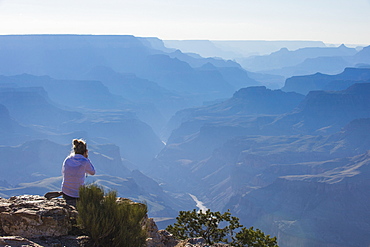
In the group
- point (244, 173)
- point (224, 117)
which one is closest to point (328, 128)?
point (224, 117)

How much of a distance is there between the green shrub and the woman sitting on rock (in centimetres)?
81

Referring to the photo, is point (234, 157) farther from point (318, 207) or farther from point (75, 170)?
point (75, 170)

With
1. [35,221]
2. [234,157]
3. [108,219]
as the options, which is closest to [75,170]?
[35,221]

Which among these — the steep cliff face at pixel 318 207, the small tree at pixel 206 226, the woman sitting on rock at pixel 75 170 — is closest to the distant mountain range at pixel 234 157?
the steep cliff face at pixel 318 207

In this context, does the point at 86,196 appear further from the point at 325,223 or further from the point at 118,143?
the point at 118,143

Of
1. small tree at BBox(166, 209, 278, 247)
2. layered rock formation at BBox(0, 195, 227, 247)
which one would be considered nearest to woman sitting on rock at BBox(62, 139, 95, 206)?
layered rock formation at BBox(0, 195, 227, 247)

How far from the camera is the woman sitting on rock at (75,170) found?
7949 mm

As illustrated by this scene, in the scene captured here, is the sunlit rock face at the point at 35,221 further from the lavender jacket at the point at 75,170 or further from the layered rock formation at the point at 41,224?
the lavender jacket at the point at 75,170

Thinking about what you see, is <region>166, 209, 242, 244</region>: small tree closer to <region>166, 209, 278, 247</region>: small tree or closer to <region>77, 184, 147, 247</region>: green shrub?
<region>166, 209, 278, 247</region>: small tree

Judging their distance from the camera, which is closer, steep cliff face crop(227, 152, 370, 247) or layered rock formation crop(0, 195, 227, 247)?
layered rock formation crop(0, 195, 227, 247)

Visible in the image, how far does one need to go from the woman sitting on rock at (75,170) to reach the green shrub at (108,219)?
0.81 metres

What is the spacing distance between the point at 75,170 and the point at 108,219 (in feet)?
5.26

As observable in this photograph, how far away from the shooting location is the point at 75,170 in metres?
7.96

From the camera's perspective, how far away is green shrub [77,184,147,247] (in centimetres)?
673
